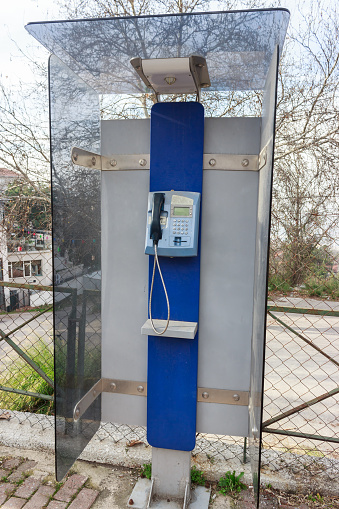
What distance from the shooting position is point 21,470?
7.45 ft

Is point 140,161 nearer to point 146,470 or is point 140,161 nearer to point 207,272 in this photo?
point 207,272

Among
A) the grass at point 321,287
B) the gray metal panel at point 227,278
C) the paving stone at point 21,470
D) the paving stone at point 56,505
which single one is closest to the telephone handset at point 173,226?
the gray metal panel at point 227,278

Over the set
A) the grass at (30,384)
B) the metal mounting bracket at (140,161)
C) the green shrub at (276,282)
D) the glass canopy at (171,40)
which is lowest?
the grass at (30,384)

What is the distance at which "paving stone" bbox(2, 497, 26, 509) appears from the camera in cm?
196

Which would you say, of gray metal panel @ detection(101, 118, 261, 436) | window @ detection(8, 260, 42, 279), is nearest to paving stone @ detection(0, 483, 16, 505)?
gray metal panel @ detection(101, 118, 261, 436)

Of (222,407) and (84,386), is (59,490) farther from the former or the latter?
(222,407)

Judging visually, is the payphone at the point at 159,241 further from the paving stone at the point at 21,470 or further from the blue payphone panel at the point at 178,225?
the paving stone at the point at 21,470

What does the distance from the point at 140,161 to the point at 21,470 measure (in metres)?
1.91

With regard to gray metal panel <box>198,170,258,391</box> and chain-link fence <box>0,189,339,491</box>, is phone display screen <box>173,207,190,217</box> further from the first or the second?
chain-link fence <box>0,189,339,491</box>

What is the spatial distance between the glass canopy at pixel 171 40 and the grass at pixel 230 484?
81.2 inches

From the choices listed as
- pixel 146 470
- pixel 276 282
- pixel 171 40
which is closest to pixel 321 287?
pixel 276 282

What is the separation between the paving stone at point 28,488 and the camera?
2062 mm

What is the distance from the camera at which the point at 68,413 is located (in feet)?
5.63

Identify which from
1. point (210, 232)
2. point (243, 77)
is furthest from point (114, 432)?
point (243, 77)
